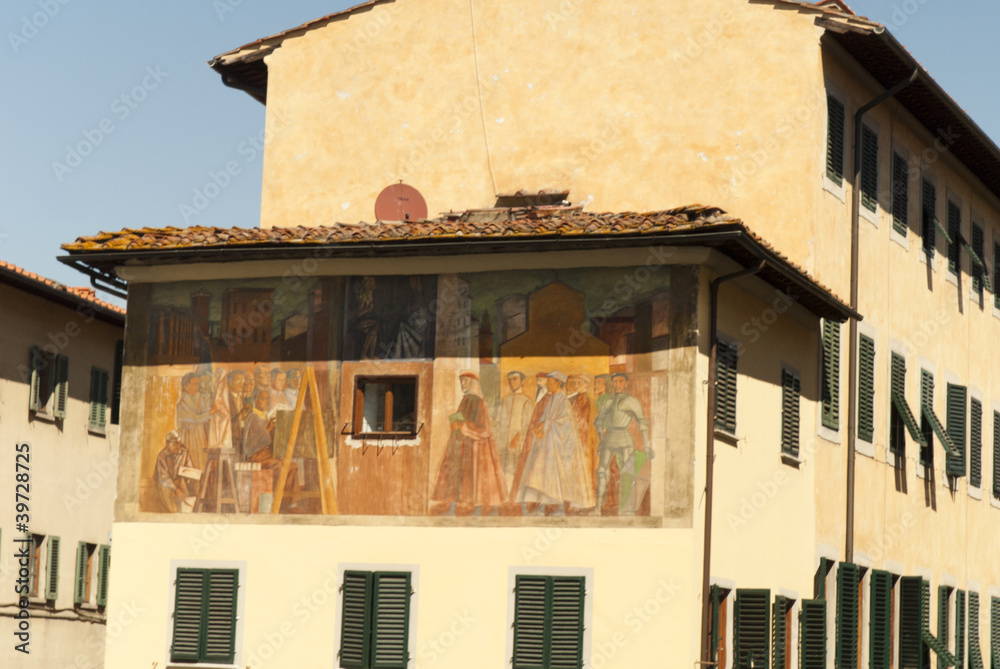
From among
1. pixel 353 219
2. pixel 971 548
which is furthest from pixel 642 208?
pixel 971 548

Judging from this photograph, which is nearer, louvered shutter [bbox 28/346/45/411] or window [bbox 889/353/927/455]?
window [bbox 889/353/927/455]

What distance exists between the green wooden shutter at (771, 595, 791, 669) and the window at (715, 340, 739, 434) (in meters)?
2.53

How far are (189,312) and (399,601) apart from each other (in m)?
4.25

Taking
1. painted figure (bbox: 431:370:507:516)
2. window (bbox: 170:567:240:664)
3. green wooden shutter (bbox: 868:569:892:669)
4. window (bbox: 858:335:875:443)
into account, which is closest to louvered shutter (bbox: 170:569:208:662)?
window (bbox: 170:567:240:664)

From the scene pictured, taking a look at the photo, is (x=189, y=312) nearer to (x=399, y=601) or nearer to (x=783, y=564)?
(x=399, y=601)

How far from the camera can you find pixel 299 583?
63.2ft

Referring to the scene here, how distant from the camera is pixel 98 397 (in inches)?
1219

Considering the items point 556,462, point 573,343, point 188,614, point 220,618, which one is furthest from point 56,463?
point 573,343

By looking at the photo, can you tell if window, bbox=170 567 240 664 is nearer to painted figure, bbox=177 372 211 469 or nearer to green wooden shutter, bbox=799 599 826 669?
painted figure, bbox=177 372 211 469

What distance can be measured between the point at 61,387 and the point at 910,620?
14.6 m

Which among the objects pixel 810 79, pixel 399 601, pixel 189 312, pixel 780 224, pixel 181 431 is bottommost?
pixel 399 601

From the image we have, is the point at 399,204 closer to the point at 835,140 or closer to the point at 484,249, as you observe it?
the point at 484,249

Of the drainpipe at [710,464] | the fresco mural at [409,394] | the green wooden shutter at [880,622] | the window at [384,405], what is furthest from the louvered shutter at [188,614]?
the green wooden shutter at [880,622]

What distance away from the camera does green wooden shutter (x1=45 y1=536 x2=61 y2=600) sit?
29.3 metres
